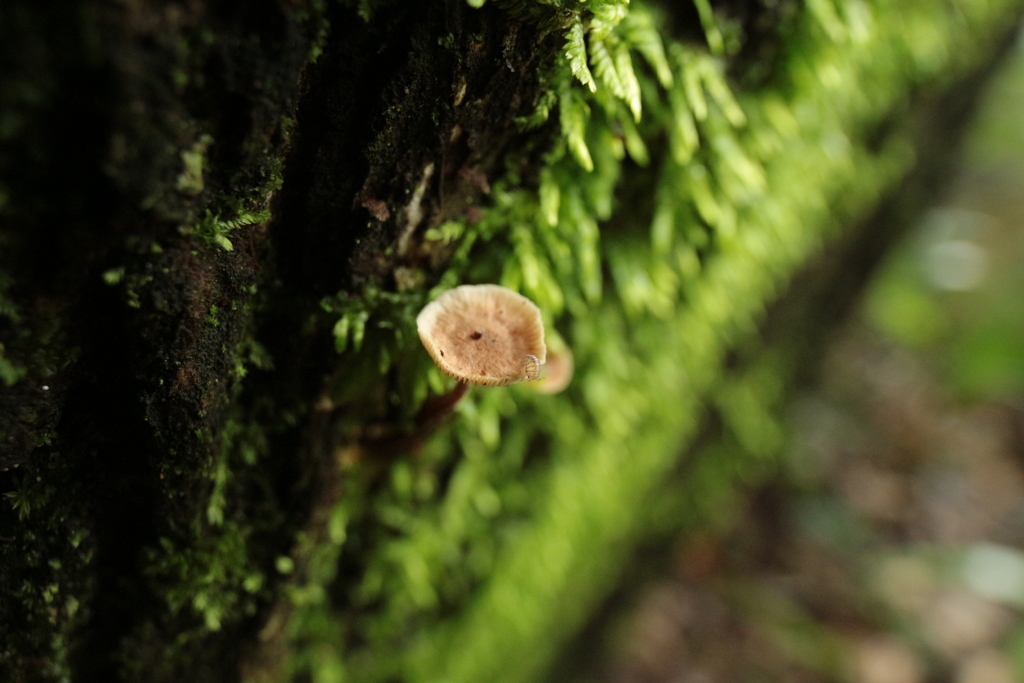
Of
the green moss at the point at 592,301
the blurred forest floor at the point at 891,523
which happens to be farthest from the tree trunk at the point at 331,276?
the blurred forest floor at the point at 891,523

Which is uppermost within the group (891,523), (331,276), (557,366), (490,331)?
(331,276)

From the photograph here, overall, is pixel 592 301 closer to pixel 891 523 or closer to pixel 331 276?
pixel 331 276

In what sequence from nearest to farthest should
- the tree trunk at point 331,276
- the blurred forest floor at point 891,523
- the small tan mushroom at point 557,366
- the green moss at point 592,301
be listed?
the tree trunk at point 331,276
the green moss at point 592,301
the small tan mushroom at point 557,366
the blurred forest floor at point 891,523

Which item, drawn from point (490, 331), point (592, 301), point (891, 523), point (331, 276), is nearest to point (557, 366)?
point (592, 301)

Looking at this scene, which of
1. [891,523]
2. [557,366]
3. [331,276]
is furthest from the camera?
[891,523]

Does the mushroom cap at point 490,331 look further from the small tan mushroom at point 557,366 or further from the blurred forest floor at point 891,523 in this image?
the blurred forest floor at point 891,523

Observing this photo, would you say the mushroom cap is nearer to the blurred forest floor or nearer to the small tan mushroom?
the small tan mushroom
